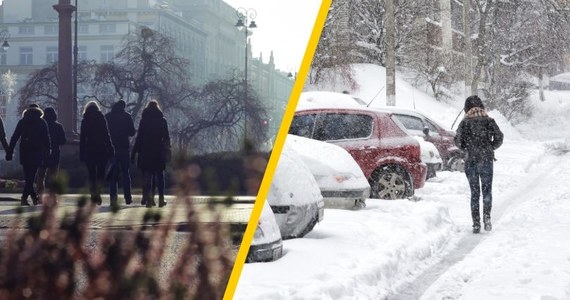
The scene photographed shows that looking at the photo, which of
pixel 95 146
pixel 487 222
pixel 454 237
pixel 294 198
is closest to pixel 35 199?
pixel 95 146

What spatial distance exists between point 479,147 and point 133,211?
75 cm

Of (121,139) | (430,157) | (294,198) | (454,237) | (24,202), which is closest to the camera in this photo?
(24,202)

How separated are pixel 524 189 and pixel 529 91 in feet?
0.68

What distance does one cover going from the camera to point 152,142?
1014mm

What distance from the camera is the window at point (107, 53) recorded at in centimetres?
97

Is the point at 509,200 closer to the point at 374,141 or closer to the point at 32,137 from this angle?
the point at 374,141

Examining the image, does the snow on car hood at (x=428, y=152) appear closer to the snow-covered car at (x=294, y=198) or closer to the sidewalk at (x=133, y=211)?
the snow-covered car at (x=294, y=198)

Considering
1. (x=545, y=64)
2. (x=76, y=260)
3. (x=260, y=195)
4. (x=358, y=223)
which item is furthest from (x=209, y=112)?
(x=545, y=64)

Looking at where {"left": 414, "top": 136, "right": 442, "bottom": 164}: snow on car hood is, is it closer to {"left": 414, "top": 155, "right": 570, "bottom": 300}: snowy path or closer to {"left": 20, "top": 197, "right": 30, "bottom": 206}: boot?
{"left": 414, "top": 155, "right": 570, "bottom": 300}: snowy path

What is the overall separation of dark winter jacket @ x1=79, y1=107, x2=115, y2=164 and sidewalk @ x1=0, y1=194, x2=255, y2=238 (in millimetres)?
62

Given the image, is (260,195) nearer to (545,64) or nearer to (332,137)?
(332,137)

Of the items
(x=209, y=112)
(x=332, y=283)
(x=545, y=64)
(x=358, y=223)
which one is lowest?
(x=332, y=283)

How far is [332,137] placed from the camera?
139 centimetres

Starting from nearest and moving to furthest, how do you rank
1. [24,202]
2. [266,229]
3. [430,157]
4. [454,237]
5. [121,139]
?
[24,202] < [121,139] < [266,229] < [430,157] < [454,237]
